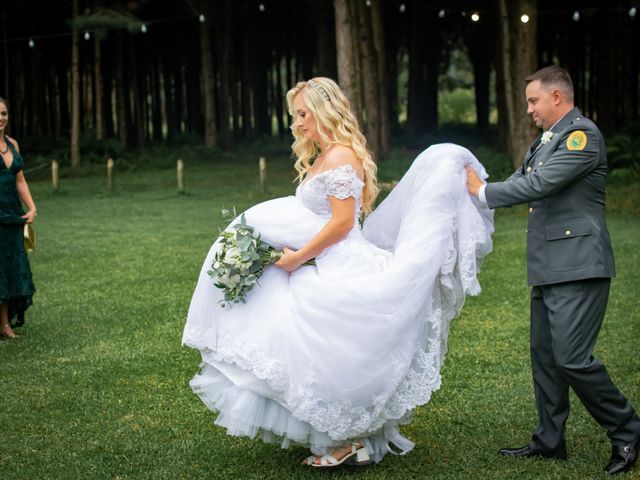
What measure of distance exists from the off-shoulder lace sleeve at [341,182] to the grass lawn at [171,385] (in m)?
1.61

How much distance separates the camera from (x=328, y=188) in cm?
552

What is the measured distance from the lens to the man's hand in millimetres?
5617

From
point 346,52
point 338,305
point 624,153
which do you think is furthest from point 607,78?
point 338,305

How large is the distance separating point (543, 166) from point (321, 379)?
5.59 feet

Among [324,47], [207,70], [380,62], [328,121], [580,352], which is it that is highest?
[324,47]

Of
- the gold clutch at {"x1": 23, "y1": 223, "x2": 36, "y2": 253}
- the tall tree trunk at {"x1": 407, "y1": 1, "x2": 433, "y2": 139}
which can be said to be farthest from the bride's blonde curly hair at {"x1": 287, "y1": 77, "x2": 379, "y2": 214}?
the tall tree trunk at {"x1": 407, "y1": 1, "x2": 433, "y2": 139}

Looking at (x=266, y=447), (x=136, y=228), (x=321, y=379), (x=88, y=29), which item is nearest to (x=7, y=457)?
(x=266, y=447)

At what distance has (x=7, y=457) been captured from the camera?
6219 millimetres

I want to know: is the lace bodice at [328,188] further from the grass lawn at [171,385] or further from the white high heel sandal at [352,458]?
the grass lawn at [171,385]

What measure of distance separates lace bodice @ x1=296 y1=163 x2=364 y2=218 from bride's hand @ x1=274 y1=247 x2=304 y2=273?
0.33 m

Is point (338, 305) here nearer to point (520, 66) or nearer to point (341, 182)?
point (341, 182)

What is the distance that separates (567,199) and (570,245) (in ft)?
0.85

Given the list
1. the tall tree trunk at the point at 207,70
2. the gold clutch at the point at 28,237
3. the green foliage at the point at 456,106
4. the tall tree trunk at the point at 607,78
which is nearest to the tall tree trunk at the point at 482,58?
the tall tree trunk at the point at 607,78

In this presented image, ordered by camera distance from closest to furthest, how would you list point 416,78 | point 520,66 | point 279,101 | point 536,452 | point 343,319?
point 343,319 → point 536,452 → point 520,66 → point 416,78 → point 279,101
